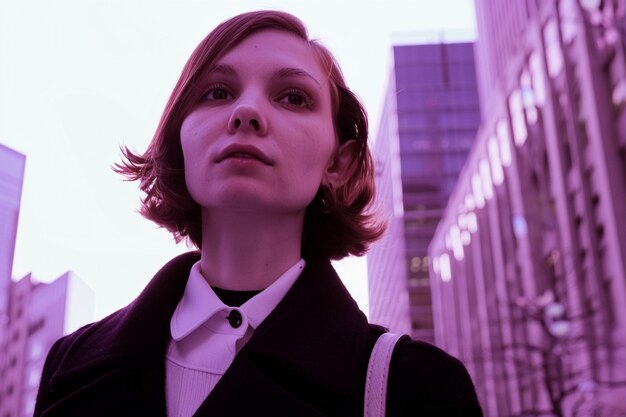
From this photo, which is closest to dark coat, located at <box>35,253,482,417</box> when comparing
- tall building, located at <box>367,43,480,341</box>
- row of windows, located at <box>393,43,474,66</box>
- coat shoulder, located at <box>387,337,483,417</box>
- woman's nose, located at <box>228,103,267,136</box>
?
coat shoulder, located at <box>387,337,483,417</box>

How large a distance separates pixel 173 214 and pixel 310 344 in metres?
0.72

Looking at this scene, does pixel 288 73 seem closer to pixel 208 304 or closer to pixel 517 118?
pixel 208 304

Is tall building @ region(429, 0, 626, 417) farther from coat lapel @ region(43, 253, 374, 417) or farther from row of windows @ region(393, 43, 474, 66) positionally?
row of windows @ region(393, 43, 474, 66)

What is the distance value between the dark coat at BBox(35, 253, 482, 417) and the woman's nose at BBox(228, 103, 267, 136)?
0.41 metres

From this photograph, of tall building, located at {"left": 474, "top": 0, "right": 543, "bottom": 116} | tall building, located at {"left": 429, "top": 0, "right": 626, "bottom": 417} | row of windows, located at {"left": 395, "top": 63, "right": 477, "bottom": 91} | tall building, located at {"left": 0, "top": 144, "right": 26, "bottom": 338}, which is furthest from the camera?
row of windows, located at {"left": 395, "top": 63, "right": 477, "bottom": 91}

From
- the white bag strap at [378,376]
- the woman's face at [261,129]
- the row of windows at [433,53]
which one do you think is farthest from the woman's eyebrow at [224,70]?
the row of windows at [433,53]

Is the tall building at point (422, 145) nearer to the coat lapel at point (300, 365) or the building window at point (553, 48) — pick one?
the building window at point (553, 48)

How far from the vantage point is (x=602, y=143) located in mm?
21641

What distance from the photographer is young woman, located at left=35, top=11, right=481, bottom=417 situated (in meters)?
1.43

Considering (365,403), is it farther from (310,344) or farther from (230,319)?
(230,319)

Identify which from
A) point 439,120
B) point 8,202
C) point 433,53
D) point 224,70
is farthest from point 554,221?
point 433,53

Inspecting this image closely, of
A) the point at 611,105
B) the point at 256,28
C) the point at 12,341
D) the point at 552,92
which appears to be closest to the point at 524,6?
the point at 552,92

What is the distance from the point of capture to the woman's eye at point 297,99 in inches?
67.4

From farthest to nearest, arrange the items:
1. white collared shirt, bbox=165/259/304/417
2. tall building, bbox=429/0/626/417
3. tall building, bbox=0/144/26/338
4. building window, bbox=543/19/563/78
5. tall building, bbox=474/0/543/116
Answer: tall building, bbox=474/0/543/116, building window, bbox=543/19/563/78, tall building, bbox=429/0/626/417, tall building, bbox=0/144/26/338, white collared shirt, bbox=165/259/304/417
